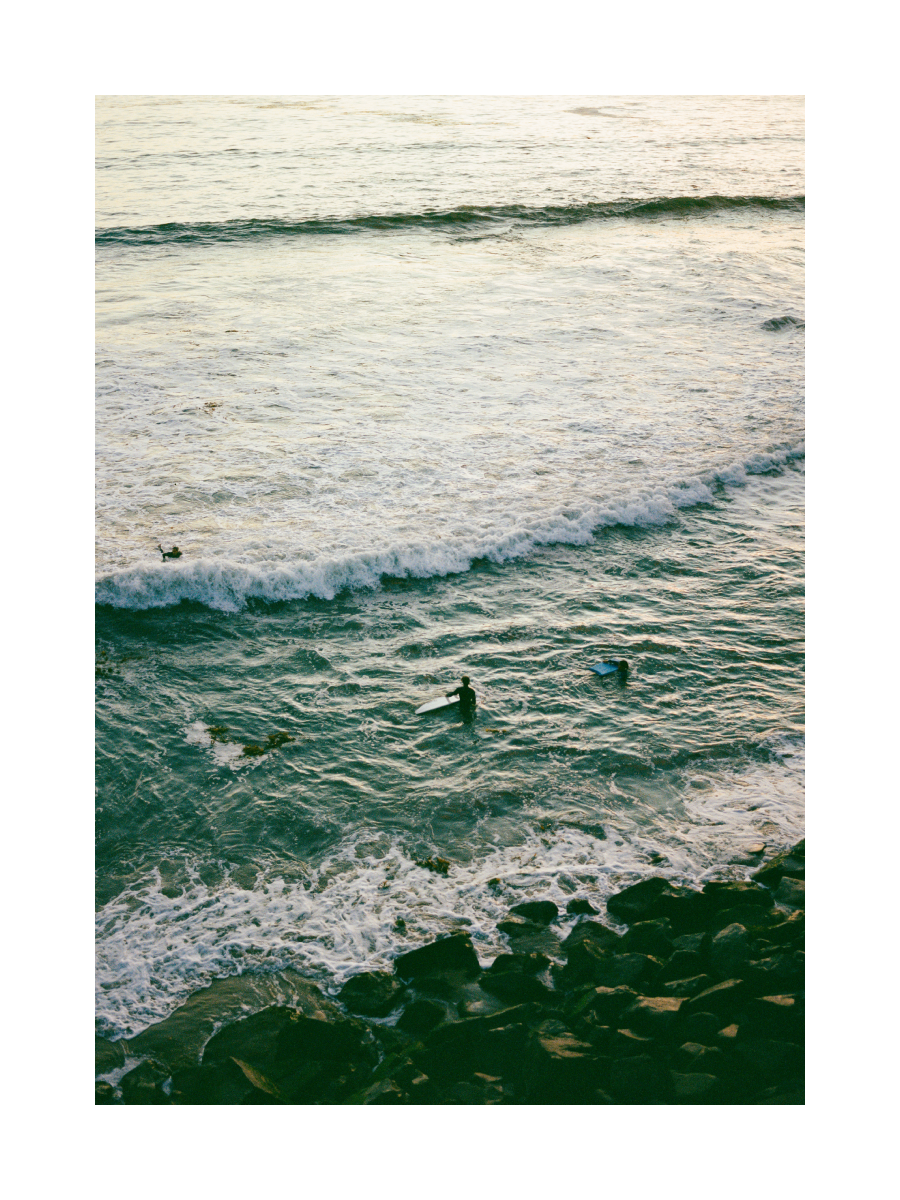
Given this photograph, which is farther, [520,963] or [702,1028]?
[520,963]

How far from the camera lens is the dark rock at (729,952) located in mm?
4098

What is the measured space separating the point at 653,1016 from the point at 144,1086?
2296 mm

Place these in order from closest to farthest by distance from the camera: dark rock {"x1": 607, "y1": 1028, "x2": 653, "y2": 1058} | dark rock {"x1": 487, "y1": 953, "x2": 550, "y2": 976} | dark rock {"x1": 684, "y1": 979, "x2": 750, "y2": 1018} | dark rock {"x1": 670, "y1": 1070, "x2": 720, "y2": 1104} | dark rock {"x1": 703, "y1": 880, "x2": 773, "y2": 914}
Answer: dark rock {"x1": 670, "y1": 1070, "x2": 720, "y2": 1104}
dark rock {"x1": 607, "y1": 1028, "x2": 653, "y2": 1058}
dark rock {"x1": 684, "y1": 979, "x2": 750, "y2": 1018}
dark rock {"x1": 487, "y1": 953, "x2": 550, "y2": 976}
dark rock {"x1": 703, "y1": 880, "x2": 773, "y2": 914}

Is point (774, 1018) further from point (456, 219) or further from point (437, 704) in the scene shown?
point (456, 219)

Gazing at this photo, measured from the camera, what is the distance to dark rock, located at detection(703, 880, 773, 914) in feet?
15.0

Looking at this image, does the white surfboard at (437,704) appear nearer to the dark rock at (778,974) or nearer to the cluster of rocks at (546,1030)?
the cluster of rocks at (546,1030)

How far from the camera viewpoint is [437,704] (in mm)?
6102

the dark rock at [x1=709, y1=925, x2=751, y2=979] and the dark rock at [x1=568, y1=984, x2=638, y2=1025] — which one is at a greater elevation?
the dark rock at [x1=709, y1=925, x2=751, y2=979]

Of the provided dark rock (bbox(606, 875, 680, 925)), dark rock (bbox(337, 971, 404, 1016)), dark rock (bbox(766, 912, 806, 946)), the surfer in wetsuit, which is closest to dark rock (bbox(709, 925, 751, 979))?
dark rock (bbox(766, 912, 806, 946))

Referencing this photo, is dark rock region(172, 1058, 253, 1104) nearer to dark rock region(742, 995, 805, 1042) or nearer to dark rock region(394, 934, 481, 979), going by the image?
dark rock region(394, 934, 481, 979)

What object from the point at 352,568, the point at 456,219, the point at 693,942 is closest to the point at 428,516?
the point at 352,568

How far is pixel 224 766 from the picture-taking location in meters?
5.65

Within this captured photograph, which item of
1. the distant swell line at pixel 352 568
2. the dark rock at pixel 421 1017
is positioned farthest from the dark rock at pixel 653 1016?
the distant swell line at pixel 352 568

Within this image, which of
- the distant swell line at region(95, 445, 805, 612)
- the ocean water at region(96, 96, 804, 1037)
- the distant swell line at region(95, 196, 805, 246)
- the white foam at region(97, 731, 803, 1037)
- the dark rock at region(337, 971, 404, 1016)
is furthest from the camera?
the distant swell line at region(95, 196, 805, 246)
